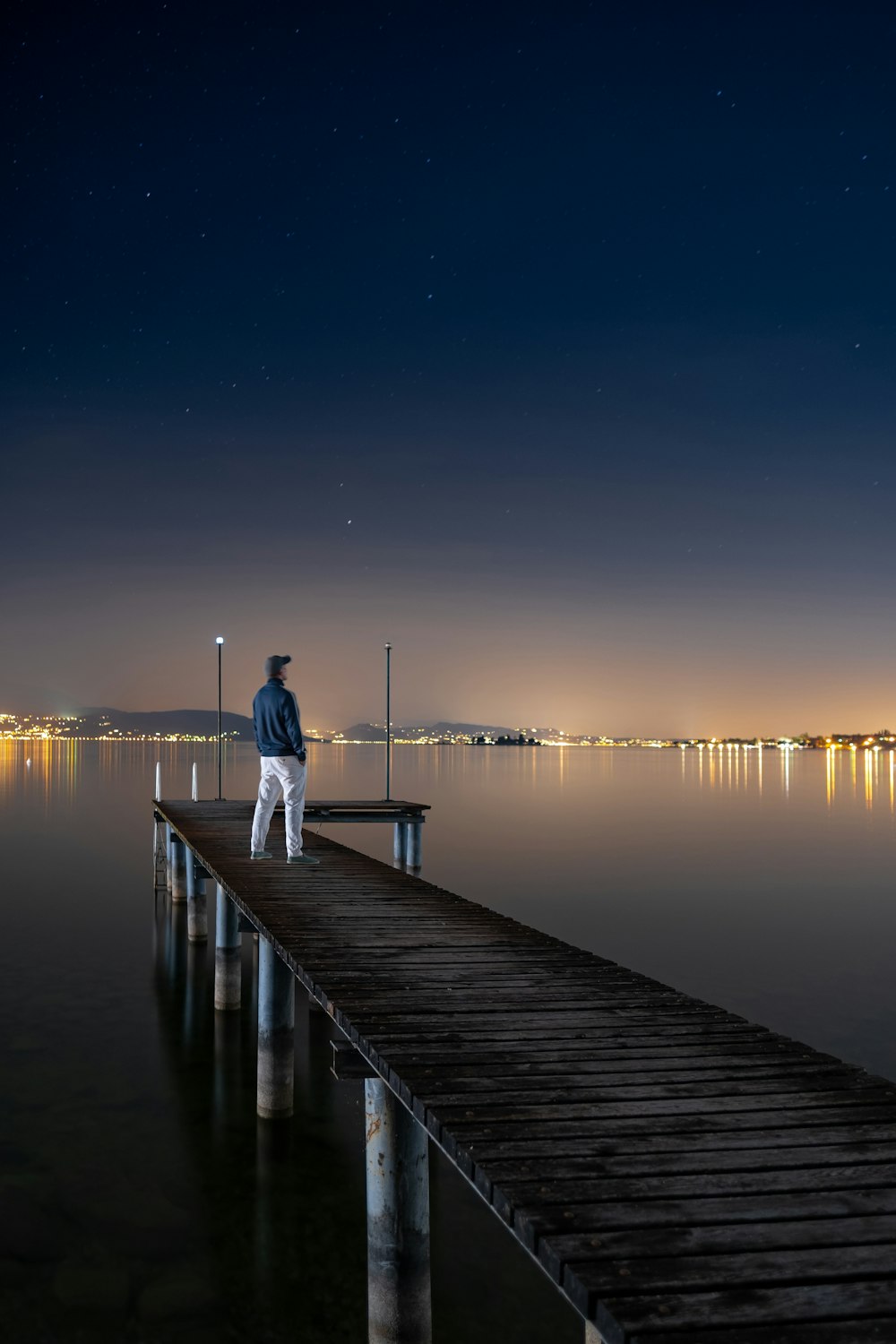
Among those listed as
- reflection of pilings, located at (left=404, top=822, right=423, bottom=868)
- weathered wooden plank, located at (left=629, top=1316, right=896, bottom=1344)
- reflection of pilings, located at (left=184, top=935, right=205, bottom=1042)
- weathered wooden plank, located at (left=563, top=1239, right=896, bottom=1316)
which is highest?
weathered wooden plank, located at (left=563, top=1239, right=896, bottom=1316)

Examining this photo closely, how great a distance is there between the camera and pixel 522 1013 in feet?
22.3

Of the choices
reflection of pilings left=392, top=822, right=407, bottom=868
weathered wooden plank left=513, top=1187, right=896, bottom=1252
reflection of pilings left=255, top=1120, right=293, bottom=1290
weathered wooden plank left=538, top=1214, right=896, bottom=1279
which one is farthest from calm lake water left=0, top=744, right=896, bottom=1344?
weathered wooden plank left=538, top=1214, right=896, bottom=1279

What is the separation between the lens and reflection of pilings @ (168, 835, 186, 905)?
933 inches

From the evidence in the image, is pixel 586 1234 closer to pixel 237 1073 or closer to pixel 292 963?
pixel 292 963

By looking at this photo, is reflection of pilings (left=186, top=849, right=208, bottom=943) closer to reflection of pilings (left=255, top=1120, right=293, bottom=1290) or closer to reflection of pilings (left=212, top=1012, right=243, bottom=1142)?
reflection of pilings (left=212, top=1012, right=243, bottom=1142)

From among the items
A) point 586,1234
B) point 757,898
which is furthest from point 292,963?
point 757,898

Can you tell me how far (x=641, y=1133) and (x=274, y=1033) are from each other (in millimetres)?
6396

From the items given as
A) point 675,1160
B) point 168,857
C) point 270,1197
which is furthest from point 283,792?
point 168,857

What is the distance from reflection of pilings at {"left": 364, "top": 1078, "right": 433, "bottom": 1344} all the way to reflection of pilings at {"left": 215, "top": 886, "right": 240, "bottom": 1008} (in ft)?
25.5

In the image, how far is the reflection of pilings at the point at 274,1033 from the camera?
10227mm

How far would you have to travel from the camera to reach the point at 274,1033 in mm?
10352

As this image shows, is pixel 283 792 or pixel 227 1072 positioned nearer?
pixel 283 792

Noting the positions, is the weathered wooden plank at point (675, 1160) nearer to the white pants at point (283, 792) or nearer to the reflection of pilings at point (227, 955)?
the white pants at point (283, 792)

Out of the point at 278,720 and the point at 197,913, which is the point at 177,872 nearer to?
the point at 197,913
